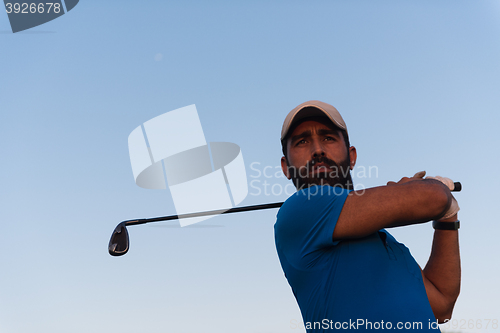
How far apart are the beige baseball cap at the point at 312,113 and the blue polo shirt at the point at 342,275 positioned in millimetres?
689

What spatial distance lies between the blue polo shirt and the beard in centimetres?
25

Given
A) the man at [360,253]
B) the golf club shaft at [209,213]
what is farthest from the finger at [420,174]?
the golf club shaft at [209,213]

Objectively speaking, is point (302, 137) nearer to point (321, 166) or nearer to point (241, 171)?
point (321, 166)

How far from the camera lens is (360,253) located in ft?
7.31

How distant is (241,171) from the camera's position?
973cm

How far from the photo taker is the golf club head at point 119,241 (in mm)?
5055

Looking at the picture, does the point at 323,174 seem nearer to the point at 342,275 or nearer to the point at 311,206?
the point at 311,206

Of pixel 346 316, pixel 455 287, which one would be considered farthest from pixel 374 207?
pixel 455 287

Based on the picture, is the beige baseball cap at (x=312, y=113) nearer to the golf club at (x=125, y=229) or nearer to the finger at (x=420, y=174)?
the finger at (x=420, y=174)

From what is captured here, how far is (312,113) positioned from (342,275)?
121cm

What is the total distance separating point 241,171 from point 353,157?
647 centimetres

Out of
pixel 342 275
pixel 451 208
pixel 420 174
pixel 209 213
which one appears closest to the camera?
pixel 342 275

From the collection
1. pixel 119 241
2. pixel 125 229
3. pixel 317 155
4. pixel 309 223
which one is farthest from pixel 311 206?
pixel 125 229

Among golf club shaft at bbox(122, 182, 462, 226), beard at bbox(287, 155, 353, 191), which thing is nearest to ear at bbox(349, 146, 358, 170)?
beard at bbox(287, 155, 353, 191)
